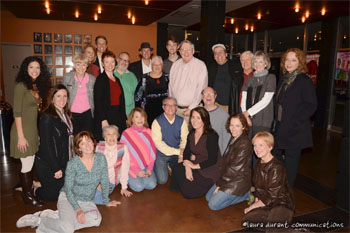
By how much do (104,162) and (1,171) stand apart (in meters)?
2.40

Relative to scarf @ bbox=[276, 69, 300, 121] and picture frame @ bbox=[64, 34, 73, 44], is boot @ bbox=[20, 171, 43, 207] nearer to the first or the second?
scarf @ bbox=[276, 69, 300, 121]

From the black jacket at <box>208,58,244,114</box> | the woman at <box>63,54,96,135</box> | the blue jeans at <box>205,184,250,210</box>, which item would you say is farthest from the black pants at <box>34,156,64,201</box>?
the black jacket at <box>208,58,244,114</box>

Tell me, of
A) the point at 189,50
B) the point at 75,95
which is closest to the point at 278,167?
the point at 189,50

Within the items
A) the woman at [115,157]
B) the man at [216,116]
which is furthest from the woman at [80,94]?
the man at [216,116]

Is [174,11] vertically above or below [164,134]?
above

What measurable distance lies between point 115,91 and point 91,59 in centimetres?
81

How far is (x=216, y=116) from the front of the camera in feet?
11.7

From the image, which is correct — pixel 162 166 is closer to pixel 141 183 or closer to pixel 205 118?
pixel 141 183

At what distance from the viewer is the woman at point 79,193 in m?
2.50

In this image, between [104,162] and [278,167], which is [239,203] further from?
[104,162]

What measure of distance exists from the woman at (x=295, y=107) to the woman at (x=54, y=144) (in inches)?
101

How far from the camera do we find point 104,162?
112 inches

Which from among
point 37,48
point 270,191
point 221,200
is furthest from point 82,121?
point 37,48

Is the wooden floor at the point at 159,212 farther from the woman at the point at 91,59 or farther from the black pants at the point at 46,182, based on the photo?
the woman at the point at 91,59
